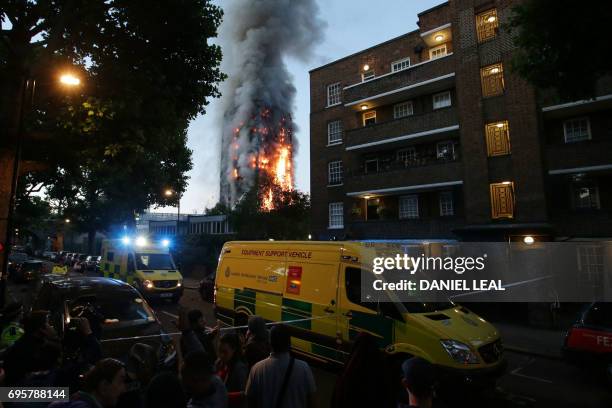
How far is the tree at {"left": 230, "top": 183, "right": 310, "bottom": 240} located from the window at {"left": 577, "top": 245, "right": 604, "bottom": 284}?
18107 millimetres

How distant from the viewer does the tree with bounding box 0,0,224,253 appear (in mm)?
10391

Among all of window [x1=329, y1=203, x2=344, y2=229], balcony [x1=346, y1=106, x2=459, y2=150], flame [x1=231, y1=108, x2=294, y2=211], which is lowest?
window [x1=329, y1=203, x2=344, y2=229]

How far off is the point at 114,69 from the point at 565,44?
12.9 metres

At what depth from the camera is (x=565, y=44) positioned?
954 centimetres

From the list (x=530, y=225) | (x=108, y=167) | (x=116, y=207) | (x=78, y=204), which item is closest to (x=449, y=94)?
(x=530, y=225)

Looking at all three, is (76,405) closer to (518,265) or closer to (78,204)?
(518,265)

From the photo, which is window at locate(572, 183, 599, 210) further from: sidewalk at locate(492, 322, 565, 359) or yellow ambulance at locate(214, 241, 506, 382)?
yellow ambulance at locate(214, 241, 506, 382)

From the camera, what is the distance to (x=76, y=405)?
235 cm

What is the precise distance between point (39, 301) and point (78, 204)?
39844 mm

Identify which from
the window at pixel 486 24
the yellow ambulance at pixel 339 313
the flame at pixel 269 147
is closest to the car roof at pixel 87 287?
the yellow ambulance at pixel 339 313

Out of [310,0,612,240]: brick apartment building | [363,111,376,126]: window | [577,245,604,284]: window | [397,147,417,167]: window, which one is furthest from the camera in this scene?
[363,111,376,126]: window

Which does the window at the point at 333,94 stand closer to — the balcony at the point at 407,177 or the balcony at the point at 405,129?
the balcony at the point at 405,129

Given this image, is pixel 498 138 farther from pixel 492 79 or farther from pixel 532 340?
pixel 532 340

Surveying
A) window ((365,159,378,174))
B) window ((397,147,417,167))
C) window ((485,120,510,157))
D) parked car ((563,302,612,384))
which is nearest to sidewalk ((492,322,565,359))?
parked car ((563,302,612,384))
